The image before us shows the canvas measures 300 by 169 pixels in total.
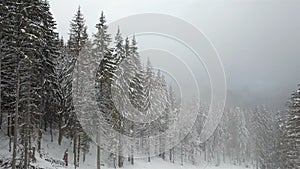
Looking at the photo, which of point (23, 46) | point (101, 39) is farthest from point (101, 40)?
point (23, 46)

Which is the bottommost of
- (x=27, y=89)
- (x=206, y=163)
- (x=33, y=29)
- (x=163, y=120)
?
(x=206, y=163)

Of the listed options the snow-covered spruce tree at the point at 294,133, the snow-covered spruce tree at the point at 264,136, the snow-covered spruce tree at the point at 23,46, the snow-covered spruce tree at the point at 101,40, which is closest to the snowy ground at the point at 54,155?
the snow-covered spruce tree at the point at 23,46

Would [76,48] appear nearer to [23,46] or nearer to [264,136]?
[23,46]

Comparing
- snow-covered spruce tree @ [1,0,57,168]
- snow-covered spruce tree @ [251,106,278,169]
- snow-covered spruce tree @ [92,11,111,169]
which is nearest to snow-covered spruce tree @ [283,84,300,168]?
snow-covered spruce tree @ [92,11,111,169]

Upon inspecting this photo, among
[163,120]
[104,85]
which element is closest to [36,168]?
[104,85]

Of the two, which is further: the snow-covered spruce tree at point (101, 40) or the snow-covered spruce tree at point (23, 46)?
the snow-covered spruce tree at point (101, 40)

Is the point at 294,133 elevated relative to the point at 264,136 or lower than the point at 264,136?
elevated

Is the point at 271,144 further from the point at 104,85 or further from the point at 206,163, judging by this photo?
the point at 104,85

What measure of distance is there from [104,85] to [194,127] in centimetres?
5159

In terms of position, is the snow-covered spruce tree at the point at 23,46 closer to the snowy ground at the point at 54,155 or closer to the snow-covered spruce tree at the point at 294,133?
the snowy ground at the point at 54,155

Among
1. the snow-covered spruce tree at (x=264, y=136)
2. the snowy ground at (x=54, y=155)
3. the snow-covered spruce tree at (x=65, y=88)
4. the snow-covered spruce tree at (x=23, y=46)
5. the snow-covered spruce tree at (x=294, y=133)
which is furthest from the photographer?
the snow-covered spruce tree at (x=264, y=136)

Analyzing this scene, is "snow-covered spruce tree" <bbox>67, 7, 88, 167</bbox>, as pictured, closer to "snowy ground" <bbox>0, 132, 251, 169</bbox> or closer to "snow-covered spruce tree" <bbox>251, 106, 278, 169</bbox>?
"snowy ground" <bbox>0, 132, 251, 169</bbox>

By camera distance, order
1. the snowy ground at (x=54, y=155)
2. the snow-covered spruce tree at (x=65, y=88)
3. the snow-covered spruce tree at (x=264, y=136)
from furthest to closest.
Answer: the snow-covered spruce tree at (x=264, y=136), the snow-covered spruce tree at (x=65, y=88), the snowy ground at (x=54, y=155)

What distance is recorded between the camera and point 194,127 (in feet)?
267
